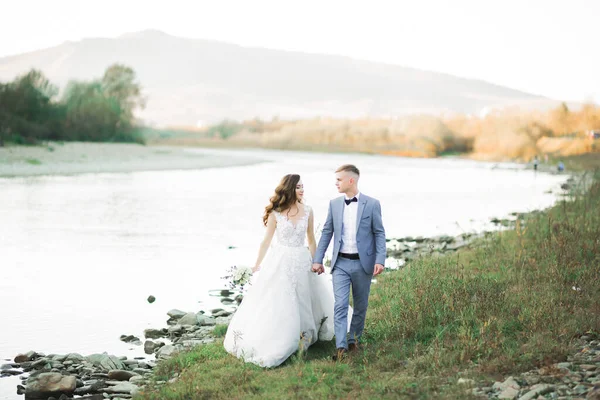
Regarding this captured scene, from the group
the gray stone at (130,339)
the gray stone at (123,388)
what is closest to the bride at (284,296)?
the gray stone at (123,388)

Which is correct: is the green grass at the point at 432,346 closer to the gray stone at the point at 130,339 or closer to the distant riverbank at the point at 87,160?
the gray stone at the point at 130,339

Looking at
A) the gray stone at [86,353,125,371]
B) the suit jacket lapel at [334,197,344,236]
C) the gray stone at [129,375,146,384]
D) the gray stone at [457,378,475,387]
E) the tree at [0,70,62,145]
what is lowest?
the gray stone at [86,353,125,371]

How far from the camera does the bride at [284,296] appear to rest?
7.41m

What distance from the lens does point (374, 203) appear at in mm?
7191

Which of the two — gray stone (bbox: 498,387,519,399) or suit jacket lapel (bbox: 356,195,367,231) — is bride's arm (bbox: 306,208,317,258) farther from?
gray stone (bbox: 498,387,519,399)

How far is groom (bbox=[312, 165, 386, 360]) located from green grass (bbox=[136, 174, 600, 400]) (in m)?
0.57

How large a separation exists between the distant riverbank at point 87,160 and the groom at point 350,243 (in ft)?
126

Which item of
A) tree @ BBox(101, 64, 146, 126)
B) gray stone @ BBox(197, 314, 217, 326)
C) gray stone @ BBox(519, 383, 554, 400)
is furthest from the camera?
tree @ BBox(101, 64, 146, 126)

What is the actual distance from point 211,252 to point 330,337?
10.3 metres

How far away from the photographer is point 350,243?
720cm

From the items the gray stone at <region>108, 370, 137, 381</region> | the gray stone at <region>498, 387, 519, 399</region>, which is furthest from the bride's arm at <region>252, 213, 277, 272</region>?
the gray stone at <region>498, 387, 519, 399</region>

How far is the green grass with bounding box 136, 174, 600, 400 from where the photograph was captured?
6492 mm

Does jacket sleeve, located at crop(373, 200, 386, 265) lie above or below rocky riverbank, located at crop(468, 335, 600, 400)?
above

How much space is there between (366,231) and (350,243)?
0.20m
